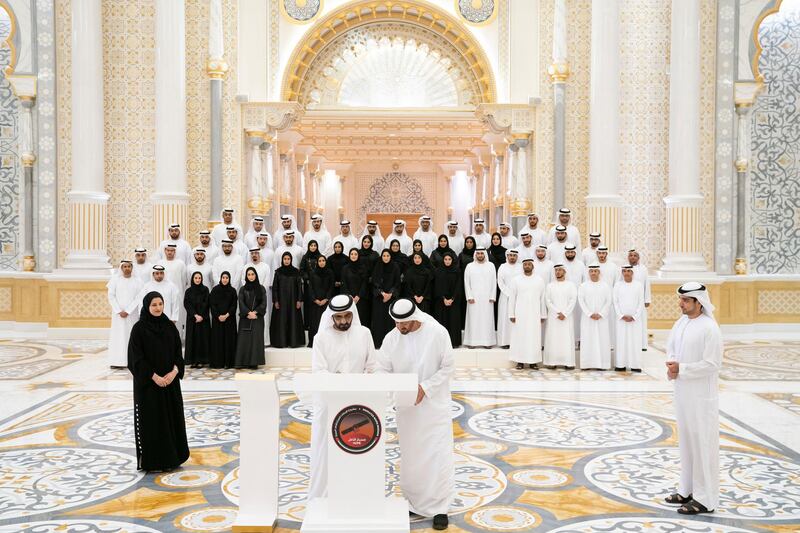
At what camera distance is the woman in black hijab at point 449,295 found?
8.20m

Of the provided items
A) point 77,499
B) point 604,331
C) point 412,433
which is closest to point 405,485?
point 412,433

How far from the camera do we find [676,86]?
9820mm

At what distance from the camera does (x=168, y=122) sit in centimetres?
979

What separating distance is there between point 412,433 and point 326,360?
557mm

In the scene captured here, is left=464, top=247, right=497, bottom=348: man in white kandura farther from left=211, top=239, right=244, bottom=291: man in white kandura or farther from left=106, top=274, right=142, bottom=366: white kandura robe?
left=106, top=274, right=142, bottom=366: white kandura robe

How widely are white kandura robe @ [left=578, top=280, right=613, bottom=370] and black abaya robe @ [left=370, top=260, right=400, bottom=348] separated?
6.38 feet

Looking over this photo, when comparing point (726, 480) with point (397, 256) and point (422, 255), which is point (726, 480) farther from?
point (397, 256)

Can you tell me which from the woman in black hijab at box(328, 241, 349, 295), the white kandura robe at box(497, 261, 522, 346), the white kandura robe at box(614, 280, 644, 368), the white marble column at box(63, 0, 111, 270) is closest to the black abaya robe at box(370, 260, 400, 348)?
the woman in black hijab at box(328, 241, 349, 295)

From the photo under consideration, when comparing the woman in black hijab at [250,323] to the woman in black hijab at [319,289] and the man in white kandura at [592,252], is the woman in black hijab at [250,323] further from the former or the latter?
the man in white kandura at [592,252]

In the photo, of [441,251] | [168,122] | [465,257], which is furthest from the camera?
[168,122]

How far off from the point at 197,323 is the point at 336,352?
427cm

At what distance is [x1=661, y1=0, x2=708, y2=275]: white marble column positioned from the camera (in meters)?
9.68

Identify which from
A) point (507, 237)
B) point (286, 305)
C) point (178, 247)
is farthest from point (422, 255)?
Answer: point (178, 247)

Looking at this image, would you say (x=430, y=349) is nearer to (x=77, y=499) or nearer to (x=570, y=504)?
(x=570, y=504)
